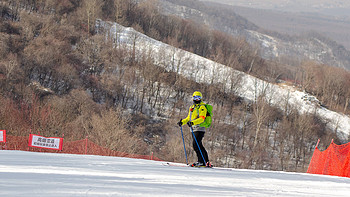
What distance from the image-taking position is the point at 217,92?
155ft

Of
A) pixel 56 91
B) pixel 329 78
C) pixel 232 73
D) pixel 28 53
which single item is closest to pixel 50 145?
pixel 56 91

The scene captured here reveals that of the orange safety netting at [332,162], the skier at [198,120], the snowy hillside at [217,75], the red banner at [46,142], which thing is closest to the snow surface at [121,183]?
the skier at [198,120]

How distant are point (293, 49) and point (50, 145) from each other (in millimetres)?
172223

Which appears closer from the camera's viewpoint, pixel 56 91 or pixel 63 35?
pixel 56 91

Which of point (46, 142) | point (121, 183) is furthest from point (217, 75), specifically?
point (121, 183)

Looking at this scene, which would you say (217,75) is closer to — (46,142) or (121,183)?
(46,142)

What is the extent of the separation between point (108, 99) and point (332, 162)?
32793 millimetres

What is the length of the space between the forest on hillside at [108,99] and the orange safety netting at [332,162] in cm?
1624

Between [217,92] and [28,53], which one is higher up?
[28,53]

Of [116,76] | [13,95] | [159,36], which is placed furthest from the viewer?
[159,36]

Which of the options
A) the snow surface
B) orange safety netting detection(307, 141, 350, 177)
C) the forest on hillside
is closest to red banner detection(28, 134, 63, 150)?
the snow surface

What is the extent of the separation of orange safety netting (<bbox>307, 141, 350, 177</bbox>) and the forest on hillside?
639 inches

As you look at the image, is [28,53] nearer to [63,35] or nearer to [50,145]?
[63,35]

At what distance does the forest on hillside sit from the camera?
30108mm
